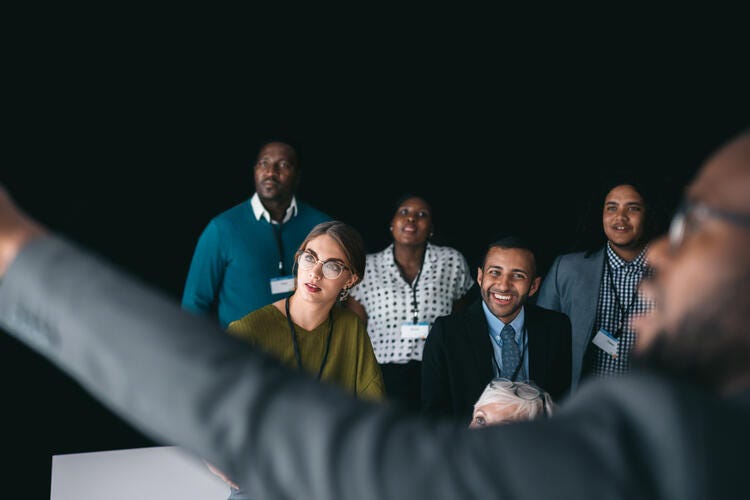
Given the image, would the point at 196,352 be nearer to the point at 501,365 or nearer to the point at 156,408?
the point at 156,408

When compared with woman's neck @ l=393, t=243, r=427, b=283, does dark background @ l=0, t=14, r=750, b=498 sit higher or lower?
higher

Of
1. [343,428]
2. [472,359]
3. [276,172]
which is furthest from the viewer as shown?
[276,172]

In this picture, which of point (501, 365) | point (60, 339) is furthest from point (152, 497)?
point (60, 339)

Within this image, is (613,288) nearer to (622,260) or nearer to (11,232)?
(622,260)

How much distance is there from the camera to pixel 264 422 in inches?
14.1

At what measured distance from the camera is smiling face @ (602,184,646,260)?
337 cm

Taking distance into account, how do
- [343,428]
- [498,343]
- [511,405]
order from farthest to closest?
1. [498,343]
2. [511,405]
3. [343,428]

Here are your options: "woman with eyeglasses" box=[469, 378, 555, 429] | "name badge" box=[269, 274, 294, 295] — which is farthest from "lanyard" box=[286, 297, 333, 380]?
"name badge" box=[269, 274, 294, 295]

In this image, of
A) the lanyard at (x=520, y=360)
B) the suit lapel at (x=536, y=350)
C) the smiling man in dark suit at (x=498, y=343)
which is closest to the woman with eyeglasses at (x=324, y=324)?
the smiling man in dark suit at (x=498, y=343)

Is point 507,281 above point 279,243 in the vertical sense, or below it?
below

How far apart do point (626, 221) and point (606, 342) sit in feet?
1.97

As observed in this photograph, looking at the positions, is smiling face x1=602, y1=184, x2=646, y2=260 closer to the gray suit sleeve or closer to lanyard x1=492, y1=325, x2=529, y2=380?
lanyard x1=492, y1=325, x2=529, y2=380

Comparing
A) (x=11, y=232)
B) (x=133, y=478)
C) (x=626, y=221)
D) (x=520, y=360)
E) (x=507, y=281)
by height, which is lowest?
(x=133, y=478)

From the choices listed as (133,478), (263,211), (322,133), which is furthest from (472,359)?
(322,133)
